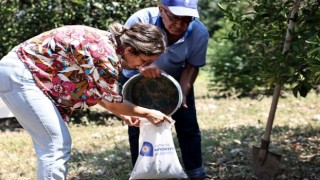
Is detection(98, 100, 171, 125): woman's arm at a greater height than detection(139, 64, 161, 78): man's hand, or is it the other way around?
detection(139, 64, 161, 78): man's hand

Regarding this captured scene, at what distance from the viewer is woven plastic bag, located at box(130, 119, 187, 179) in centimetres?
395

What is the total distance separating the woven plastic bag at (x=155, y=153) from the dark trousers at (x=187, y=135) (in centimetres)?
29

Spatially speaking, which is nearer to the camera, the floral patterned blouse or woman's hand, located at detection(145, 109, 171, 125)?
the floral patterned blouse

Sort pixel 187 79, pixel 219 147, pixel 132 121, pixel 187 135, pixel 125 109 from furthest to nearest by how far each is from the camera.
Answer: pixel 219 147 → pixel 187 135 → pixel 187 79 → pixel 132 121 → pixel 125 109

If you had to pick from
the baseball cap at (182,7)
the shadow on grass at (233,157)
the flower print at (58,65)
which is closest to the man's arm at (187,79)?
the baseball cap at (182,7)

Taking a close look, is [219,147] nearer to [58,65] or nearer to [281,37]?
[281,37]

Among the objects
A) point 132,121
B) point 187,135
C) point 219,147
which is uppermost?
point 132,121

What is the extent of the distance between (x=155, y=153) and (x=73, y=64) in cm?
A: 109

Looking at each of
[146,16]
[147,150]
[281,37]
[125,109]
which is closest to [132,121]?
[147,150]

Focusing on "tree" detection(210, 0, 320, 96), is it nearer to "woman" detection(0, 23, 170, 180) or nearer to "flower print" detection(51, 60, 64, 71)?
"woman" detection(0, 23, 170, 180)

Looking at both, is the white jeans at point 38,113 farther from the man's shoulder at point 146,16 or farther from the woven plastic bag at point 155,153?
the man's shoulder at point 146,16

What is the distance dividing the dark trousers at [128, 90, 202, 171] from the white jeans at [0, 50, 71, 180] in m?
1.18

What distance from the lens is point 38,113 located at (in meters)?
3.12

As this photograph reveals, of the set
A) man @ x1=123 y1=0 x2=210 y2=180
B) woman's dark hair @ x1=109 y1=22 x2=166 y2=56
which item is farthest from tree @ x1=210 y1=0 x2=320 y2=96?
woman's dark hair @ x1=109 y1=22 x2=166 y2=56
